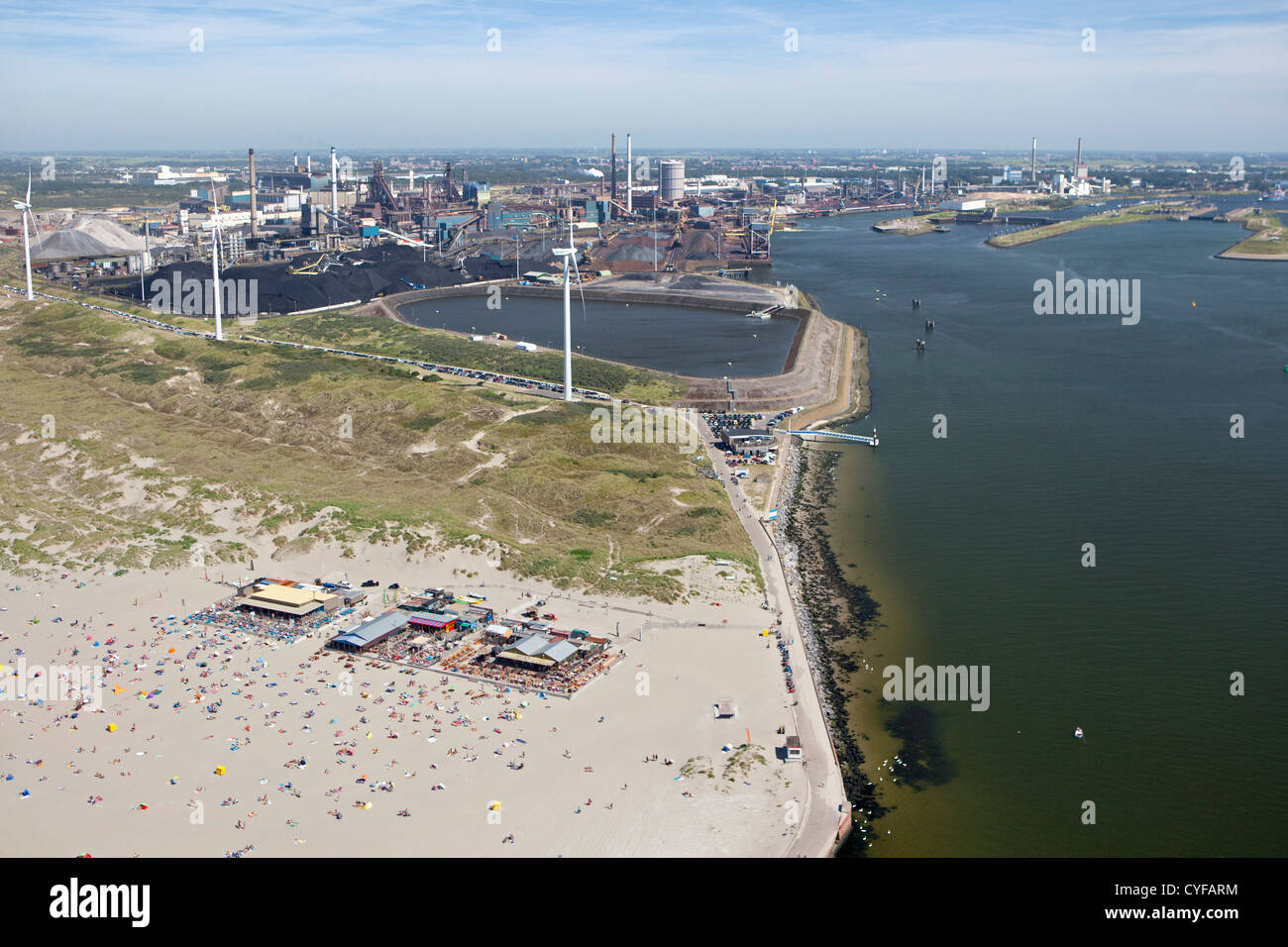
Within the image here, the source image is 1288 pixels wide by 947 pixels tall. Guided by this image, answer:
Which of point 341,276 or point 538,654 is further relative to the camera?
point 341,276

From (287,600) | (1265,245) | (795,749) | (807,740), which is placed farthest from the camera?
(1265,245)

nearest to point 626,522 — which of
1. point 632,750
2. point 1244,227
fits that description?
point 632,750

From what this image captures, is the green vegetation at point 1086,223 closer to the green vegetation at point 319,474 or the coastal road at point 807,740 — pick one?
the green vegetation at point 319,474

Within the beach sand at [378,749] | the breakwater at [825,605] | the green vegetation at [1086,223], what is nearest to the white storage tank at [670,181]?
the green vegetation at [1086,223]

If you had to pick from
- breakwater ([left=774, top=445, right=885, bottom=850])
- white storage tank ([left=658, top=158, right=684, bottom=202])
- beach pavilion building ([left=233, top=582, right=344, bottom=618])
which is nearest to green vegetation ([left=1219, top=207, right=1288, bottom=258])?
white storage tank ([left=658, top=158, right=684, bottom=202])

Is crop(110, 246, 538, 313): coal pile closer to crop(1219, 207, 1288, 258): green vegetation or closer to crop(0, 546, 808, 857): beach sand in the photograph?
crop(0, 546, 808, 857): beach sand

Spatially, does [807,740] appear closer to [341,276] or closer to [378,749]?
[378,749]

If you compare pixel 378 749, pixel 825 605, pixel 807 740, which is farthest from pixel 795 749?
pixel 825 605
